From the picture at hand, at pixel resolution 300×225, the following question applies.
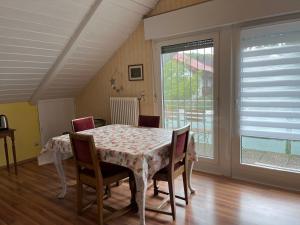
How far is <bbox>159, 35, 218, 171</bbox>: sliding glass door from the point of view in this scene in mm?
3266

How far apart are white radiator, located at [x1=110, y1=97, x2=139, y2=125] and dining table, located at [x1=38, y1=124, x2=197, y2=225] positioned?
3.28 ft

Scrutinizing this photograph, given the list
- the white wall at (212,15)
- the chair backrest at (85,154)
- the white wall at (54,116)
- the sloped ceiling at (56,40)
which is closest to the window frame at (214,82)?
the white wall at (212,15)

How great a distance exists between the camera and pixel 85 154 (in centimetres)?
221

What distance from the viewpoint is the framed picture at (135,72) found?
3.92 metres

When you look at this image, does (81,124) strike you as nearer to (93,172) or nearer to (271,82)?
(93,172)

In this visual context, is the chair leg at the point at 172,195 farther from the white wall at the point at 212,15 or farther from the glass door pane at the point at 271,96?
the white wall at the point at 212,15

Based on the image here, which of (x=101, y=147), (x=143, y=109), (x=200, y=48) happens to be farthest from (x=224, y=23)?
(x=101, y=147)

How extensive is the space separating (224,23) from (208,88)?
82 centimetres

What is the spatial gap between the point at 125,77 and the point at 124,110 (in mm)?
556

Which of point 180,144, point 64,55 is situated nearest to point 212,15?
point 180,144

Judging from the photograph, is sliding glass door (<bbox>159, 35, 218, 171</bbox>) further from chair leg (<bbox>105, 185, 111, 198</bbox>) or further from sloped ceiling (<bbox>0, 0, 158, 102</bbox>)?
chair leg (<bbox>105, 185, 111, 198</bbox>)

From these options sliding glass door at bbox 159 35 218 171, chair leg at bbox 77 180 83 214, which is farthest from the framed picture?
chair leg at bbox 77 180 83 214

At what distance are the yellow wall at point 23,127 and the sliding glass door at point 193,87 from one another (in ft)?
7.65

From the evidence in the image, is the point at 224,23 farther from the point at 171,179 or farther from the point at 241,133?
the point at 171,179
